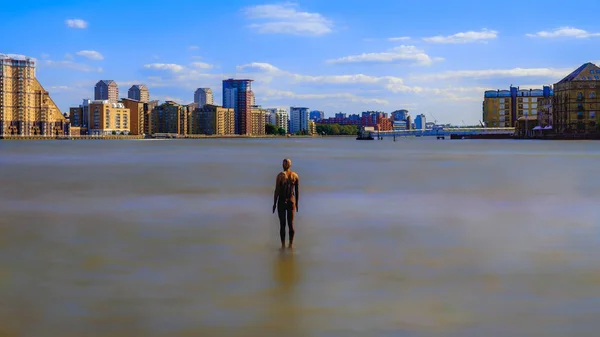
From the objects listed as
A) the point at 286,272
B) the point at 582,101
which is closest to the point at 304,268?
the point at 286,272

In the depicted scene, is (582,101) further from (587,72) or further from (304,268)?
(304,268)

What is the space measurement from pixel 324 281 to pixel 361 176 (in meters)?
27.2

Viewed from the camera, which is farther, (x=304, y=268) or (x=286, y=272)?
(x=304, y=268)

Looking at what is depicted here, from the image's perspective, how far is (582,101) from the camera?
14662cm

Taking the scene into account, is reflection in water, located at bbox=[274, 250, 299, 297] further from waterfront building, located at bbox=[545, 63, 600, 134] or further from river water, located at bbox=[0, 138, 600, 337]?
waterfront building, located at bbox=[545, 63, 600, 134]

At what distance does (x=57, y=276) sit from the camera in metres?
11.1

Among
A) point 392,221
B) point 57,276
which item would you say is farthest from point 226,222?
point 57,276

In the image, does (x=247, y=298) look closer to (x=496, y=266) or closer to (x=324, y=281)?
(x=324, y=281)

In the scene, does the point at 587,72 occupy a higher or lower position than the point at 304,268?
higher

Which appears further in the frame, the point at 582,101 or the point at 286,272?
the point at 582,101

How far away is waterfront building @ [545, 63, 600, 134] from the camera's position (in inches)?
5758

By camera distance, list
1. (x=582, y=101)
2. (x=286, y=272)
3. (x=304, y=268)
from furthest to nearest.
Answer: (x=582, y=101), (x=304, y=268), (x=286, y=272)

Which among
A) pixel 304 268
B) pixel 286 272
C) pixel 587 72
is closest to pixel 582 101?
pixel 587 72

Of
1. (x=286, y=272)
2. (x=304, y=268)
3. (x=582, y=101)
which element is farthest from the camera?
(x=582, y=101)
